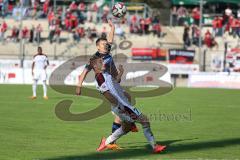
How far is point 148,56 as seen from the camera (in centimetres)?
4469

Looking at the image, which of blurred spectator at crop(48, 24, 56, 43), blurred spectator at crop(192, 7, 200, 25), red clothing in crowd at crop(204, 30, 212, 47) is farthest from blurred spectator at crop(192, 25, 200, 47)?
blurred spectator at crop(48, 24, 56, 43)

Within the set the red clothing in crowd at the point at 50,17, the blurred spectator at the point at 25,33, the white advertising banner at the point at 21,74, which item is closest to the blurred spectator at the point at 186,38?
the white advertising banner at the point at 21,74

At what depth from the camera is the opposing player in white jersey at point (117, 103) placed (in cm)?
1306

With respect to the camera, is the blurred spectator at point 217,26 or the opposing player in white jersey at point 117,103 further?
the blurred spectator at point 217,26

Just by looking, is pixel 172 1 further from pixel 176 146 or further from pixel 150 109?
pixel 176 146

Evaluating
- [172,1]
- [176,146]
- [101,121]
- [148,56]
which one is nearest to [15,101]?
[101,121]

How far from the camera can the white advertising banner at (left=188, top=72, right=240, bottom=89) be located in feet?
133

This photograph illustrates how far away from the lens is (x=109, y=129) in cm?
1745

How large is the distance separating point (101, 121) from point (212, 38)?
29.0 metres

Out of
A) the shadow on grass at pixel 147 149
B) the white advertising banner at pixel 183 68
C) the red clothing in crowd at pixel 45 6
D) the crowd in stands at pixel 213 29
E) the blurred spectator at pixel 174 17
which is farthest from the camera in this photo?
the blurred spectator at pixel 174 17

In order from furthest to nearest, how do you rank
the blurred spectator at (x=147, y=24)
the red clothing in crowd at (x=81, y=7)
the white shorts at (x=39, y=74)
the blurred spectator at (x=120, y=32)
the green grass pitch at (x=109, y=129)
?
the red clothing in crowd at (x=81, y=7) → the blurred spectator at (x=147, y=24) → the blurred spectator at (x=120, y=32) → the white shorts at (x=39, y=74) → the green grass pitch at (x=109, y=129)

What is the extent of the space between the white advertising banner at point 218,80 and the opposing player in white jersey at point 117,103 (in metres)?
27.6

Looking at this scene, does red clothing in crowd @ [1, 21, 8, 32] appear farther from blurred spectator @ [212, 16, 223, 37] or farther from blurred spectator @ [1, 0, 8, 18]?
blurred spectator @ [212, 16, 223, 37]

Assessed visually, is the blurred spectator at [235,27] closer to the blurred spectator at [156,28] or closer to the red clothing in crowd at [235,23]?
the red clothing in crowd at [235,23]
